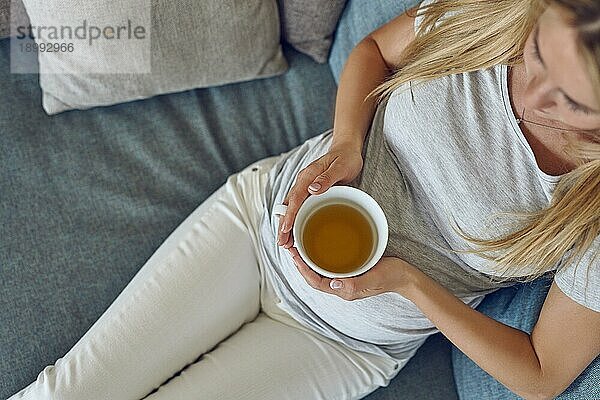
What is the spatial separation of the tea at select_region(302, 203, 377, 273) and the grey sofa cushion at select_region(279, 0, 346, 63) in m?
0.52

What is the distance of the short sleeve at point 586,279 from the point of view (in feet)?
2.80

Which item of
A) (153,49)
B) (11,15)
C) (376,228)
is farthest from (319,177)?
(11,15)

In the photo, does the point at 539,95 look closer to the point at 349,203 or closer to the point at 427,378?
the point at 349,203

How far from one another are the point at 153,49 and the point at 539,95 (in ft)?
2.25

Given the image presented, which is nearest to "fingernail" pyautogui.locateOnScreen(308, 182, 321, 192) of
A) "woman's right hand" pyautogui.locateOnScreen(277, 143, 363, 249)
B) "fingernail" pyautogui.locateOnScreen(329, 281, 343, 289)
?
"woman's right hand" pyautogui.locateOnScreen(277, 143, 363, 249)

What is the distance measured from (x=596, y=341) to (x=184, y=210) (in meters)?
0.71

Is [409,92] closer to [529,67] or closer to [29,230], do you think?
[529,67]

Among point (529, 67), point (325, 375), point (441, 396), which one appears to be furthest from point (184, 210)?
point (529, 67)

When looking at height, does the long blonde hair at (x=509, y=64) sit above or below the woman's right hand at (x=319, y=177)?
above

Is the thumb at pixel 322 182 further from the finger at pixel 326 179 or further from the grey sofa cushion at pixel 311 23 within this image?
the grey sofa cushion at pixel 311 23

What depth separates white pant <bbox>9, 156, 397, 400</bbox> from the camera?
3.35ft

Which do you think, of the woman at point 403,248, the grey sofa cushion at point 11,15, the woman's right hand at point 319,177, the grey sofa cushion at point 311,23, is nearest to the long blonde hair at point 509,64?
the woman at point 403,248

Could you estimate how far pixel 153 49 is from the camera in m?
1.20

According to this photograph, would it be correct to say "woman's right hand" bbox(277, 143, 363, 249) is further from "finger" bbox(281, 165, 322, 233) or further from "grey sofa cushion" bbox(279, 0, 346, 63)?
"grey sofa cushion" bbox(279, 0, 346, 63)
